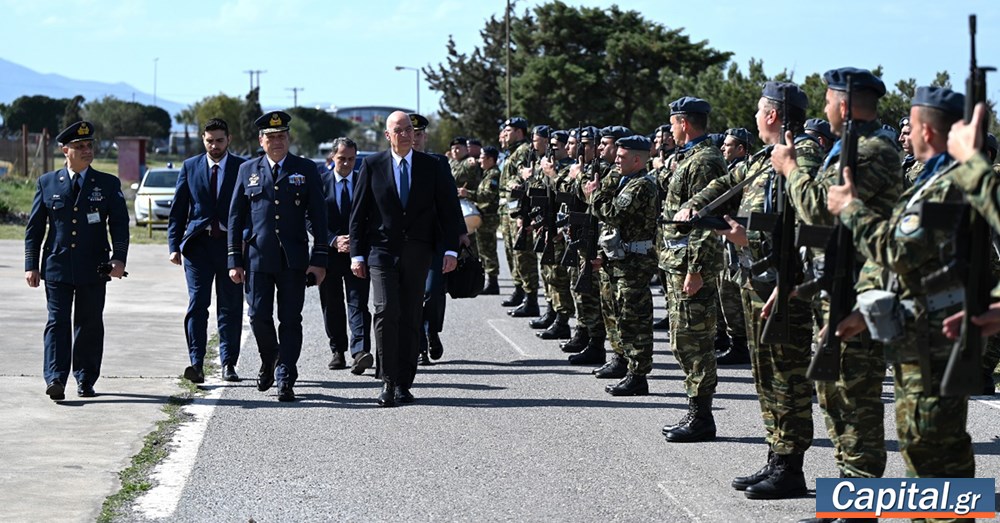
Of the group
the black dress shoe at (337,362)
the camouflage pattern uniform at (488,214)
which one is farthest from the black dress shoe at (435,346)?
the camouflage pattern uniform at (488,214)

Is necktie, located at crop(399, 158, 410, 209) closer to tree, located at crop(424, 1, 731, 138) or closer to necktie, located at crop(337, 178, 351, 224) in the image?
necktie, located at crop(337, 178, 351, 224)

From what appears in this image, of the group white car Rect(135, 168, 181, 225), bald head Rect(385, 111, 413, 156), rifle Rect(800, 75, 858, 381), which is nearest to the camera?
rifle Rect(800, 75, 858, 381)

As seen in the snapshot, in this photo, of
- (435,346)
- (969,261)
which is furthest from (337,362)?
(969,261)

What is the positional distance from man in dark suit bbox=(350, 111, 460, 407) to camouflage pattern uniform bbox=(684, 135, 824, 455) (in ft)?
11.0

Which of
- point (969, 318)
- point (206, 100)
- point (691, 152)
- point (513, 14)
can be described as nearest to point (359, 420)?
point (691, 152)

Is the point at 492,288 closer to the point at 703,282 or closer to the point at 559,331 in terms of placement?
the point at 559,331

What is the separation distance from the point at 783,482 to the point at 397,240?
3.85m

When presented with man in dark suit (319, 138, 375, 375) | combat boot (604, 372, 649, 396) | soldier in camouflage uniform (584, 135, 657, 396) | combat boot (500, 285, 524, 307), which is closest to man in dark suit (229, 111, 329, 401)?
man in dark suit (319, 138, 375, 375)

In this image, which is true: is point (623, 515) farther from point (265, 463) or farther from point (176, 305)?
point (176, 305)

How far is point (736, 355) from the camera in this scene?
12445mm

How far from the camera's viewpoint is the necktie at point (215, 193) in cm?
1111

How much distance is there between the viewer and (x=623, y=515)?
21.7ft

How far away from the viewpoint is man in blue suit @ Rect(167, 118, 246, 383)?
36.4ft

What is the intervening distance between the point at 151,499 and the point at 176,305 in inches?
412
